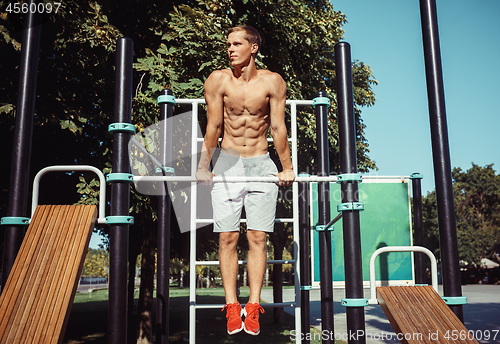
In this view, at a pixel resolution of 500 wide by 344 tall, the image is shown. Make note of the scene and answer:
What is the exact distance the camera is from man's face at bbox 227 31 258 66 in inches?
127

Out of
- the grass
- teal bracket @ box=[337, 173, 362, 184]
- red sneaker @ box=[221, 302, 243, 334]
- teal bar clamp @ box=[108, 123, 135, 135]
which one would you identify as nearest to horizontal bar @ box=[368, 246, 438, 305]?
teal bracket @ box=[337, 173, 362, 184]

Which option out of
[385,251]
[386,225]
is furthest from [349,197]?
[386,225]

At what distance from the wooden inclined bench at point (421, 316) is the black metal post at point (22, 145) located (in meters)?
2.86

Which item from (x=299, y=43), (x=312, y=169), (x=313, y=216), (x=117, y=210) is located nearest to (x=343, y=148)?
(x=117, y=210)

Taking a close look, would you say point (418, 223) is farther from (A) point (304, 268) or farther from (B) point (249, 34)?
(B) point (249, 34)

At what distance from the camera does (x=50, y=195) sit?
892 centimetres

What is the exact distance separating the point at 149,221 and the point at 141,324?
2524 mm

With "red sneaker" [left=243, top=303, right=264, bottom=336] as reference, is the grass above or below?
below

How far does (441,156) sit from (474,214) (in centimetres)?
4813

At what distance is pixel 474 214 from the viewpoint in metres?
45.0

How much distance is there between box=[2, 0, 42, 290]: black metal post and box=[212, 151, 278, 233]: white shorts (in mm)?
1505

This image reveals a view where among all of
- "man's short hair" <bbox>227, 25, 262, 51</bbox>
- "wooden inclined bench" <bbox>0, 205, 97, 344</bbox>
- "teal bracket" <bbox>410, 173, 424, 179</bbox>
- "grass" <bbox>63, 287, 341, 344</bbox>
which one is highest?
"man's short hair" <bbox>227, 25, 262, 51</bbox>

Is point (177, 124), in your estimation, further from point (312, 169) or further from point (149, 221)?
point (312, 169)

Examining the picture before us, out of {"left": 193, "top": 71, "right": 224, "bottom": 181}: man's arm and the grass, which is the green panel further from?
the grass
